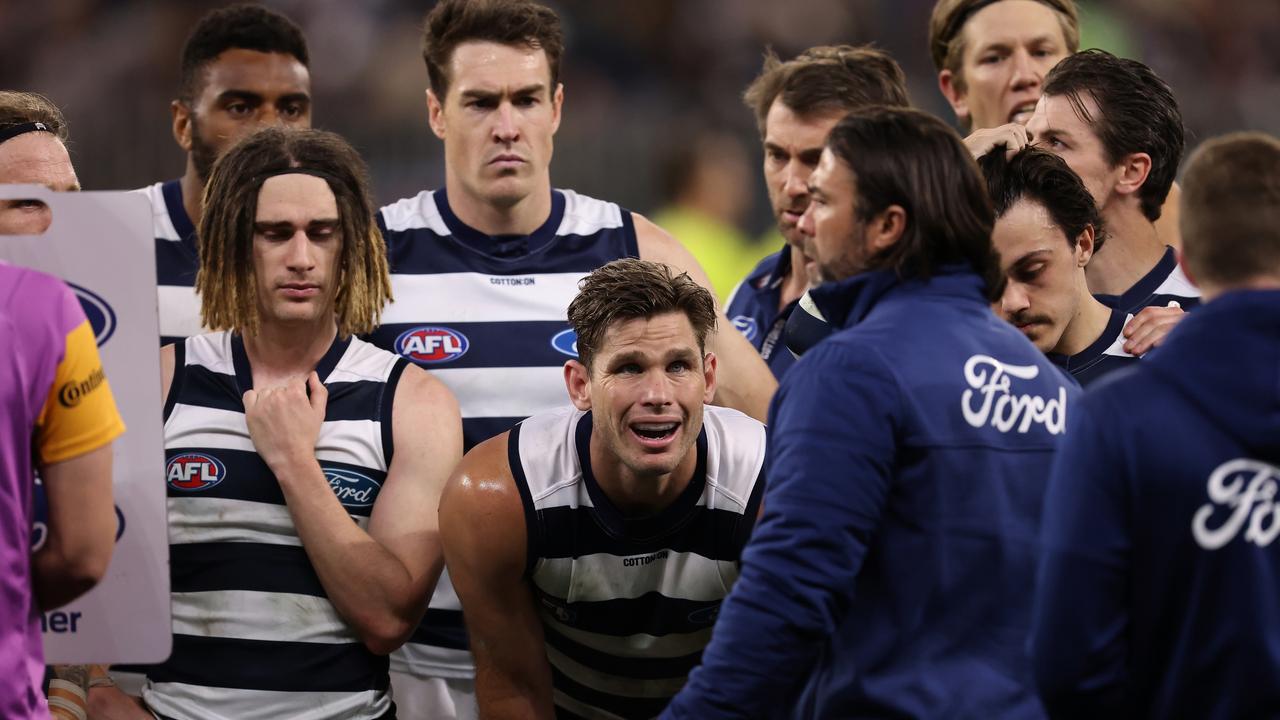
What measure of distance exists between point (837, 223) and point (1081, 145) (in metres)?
1.58

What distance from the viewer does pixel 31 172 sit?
3.60 m

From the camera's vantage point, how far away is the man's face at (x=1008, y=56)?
4.83m

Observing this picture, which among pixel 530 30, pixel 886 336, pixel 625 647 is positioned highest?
pixel 530 30

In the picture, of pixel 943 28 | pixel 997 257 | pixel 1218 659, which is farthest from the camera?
pixel 943 28

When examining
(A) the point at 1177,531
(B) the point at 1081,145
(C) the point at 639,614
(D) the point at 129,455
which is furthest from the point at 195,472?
(B) the point at 1081,145

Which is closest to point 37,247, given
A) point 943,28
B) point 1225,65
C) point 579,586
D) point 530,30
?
point 579,586

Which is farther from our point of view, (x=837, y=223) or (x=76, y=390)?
(x=837, y=223)

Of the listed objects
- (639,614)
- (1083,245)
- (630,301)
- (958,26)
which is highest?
(958,26)

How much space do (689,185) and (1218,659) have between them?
6460mm

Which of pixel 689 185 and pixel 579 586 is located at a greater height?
pixel 689 185

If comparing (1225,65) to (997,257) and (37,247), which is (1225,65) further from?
(37,247)

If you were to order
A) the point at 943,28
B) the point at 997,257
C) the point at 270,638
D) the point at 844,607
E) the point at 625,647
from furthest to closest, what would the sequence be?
1. the point at 943,28
2. the point at 625,647
3. the point at 270,638
4. the point at 997,257
5. the point at 844,607

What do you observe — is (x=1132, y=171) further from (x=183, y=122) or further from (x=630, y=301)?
(x=183, y=122)

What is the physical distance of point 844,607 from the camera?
2.46 meters
